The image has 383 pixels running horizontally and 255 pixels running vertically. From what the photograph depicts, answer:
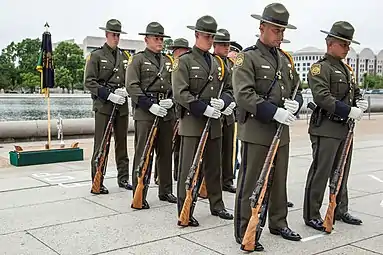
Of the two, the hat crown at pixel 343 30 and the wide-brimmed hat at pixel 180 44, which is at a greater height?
the hat crown at pixel 343 30

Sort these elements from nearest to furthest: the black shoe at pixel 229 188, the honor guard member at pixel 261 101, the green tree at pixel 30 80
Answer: the honor guard member at pixel 261 101 → the black shoe at pixel 229 188 → the green tree at pixel 30 80

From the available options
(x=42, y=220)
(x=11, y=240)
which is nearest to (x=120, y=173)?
(x=42, y=220)

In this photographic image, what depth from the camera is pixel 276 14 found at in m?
4.62

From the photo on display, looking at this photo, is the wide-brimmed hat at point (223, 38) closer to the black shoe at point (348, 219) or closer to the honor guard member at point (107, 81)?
the honor guard member at point (107, 81)

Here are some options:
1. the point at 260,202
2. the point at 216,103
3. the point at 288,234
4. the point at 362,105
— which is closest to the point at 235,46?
the point at 216,103

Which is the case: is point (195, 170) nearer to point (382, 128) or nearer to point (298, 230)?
point (298, 230)

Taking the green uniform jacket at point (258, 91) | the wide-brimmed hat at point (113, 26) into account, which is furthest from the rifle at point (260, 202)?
the wide-brimmed hat at point (113, 26)

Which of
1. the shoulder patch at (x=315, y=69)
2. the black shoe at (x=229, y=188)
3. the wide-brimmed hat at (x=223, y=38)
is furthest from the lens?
the black shoe at (x=229, y=188)

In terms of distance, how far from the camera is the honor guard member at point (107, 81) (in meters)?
6.93

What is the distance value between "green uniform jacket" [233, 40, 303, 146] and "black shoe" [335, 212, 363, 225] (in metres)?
1.26

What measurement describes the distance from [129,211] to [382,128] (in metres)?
13.7

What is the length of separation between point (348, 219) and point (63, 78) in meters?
55.3

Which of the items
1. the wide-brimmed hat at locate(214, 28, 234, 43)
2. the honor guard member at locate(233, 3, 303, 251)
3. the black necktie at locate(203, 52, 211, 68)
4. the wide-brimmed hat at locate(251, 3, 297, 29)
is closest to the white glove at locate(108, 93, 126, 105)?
the wide-brimmed hat at locate(214, 28, 234, 43)

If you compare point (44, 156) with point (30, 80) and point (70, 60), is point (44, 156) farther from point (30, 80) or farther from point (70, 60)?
point (70, 60)
